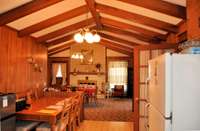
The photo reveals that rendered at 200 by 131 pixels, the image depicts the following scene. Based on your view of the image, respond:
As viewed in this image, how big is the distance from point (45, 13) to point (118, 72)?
835 centimetres

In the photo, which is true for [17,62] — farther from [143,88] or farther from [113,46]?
[113,46]

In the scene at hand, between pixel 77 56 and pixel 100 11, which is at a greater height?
pixel 100 11

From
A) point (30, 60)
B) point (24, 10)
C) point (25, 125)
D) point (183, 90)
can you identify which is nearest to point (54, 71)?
point (30, 60)

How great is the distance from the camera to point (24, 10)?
15.2 feet

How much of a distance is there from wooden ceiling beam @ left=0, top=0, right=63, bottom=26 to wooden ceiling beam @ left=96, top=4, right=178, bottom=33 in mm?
1304

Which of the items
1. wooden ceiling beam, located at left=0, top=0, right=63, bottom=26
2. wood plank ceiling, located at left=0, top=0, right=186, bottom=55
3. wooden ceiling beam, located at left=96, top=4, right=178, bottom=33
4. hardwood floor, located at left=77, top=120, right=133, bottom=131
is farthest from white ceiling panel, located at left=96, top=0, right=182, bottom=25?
hardwood floor, located at left=77, top=120, right=133, bottom=131

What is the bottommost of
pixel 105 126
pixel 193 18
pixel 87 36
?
pixel 105 126

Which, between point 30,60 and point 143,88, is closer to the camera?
point 143,88

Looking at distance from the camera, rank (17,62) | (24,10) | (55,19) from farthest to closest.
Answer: (17,62), (55,19), (24,10)

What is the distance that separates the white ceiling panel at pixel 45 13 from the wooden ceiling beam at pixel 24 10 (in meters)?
0.53

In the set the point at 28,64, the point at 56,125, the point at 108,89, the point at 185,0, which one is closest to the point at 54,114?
the point at 56,125

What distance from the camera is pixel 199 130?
1906 mm

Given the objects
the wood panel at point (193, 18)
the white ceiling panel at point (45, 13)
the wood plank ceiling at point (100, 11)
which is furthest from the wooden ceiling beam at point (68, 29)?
the wood panel at point (193, 18)

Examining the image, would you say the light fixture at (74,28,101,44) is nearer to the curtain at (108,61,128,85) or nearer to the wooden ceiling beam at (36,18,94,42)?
the wooden ceiling beam at (36,18,94,42)
